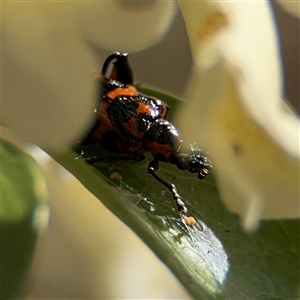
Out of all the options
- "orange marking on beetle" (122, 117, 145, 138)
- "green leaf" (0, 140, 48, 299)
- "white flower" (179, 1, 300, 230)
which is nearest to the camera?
"white flower" (179, 1, 300, 230)

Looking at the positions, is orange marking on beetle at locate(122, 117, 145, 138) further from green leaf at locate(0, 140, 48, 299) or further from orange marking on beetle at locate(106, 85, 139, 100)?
green leaf at locate(0, 140, 48, 299)

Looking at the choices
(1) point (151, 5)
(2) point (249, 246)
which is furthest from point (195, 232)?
(1) point (151, 5)

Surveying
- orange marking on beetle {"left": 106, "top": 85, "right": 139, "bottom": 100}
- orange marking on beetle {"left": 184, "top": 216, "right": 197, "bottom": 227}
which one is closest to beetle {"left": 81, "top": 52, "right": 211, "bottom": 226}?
orange marking on beetle {"left": 106, "top": 85, "right": 139, "bottom": 100}

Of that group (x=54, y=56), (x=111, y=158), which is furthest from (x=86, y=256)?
(x=54, y=56)

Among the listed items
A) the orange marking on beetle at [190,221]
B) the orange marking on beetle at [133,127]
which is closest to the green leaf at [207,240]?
the orange marking on beetle at [190,221]

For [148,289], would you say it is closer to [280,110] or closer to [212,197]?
[212,197]

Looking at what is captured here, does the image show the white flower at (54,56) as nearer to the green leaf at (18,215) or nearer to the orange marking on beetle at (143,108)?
the green leaf at (18,215)
